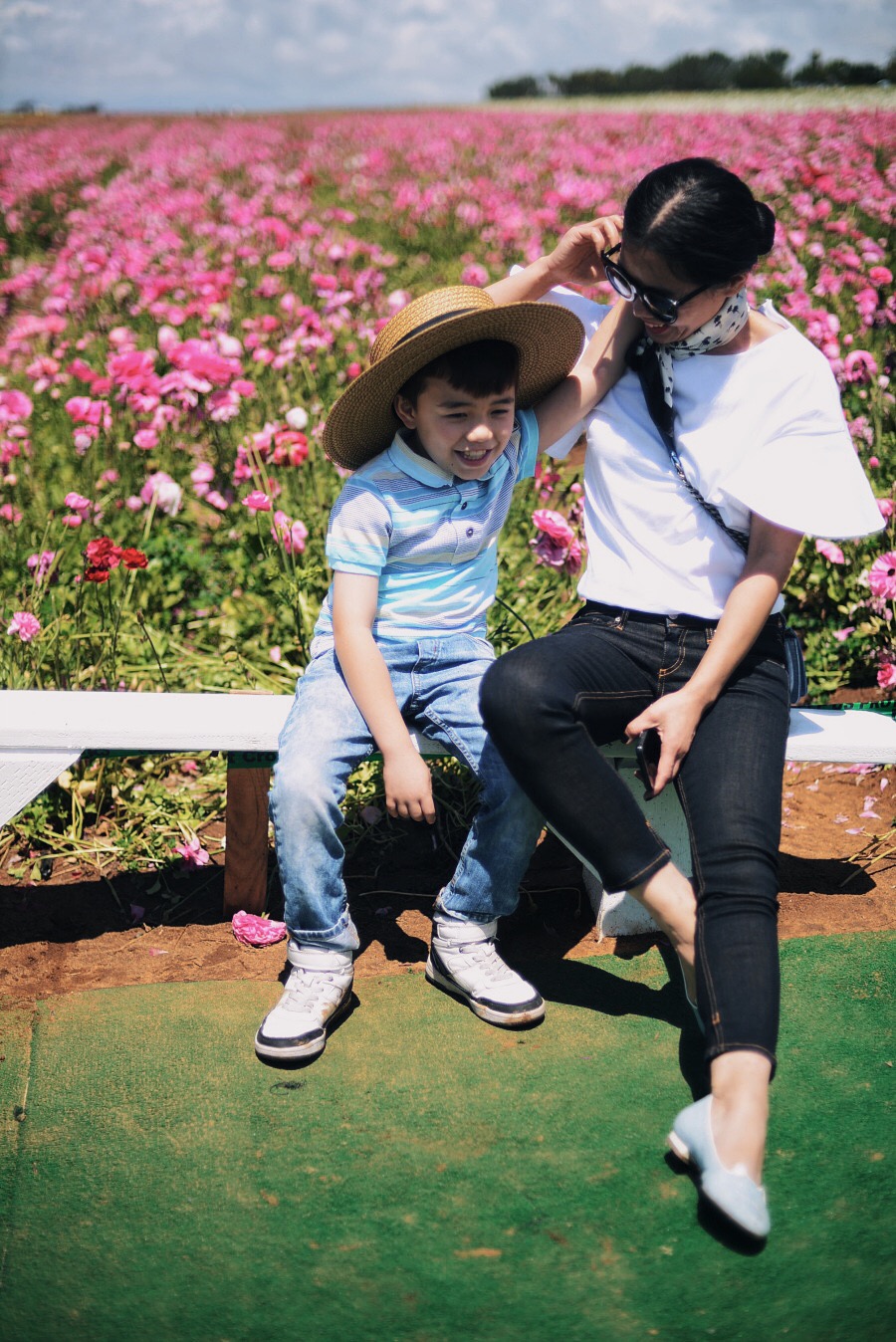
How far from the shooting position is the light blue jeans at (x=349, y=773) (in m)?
2.01

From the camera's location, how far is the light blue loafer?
1.55 metres

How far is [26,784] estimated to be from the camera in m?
2.21

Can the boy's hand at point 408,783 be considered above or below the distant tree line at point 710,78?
below

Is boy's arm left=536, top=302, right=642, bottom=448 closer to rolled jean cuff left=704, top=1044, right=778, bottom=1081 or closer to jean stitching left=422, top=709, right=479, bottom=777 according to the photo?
jean stitching left=422, top=709, right=479, bottom=777

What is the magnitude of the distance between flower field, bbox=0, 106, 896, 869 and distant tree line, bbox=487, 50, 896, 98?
346 centimetres

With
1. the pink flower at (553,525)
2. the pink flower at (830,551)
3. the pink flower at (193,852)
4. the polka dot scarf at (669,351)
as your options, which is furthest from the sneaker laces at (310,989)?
the pink flower at (830,551)

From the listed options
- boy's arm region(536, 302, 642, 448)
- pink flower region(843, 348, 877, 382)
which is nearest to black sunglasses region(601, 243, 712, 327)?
boy's arm region(536, 302, 642, 448)

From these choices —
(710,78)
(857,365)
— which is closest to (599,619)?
(857,365)

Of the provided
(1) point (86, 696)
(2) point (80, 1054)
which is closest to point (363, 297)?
(1) point (86, 696)

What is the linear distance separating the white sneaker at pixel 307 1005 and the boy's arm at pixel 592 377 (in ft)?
3.65

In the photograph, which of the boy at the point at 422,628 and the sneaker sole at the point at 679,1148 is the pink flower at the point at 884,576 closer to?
the boy at the point at 422,628

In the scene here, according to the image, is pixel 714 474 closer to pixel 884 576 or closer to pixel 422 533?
Result: pixel 422 533

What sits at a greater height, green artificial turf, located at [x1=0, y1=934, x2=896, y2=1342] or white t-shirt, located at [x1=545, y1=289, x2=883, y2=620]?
white t-shirt, located at [x1=545, y1=289, x2=883, y2=620]

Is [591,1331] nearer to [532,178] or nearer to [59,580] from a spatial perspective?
[59,580]
